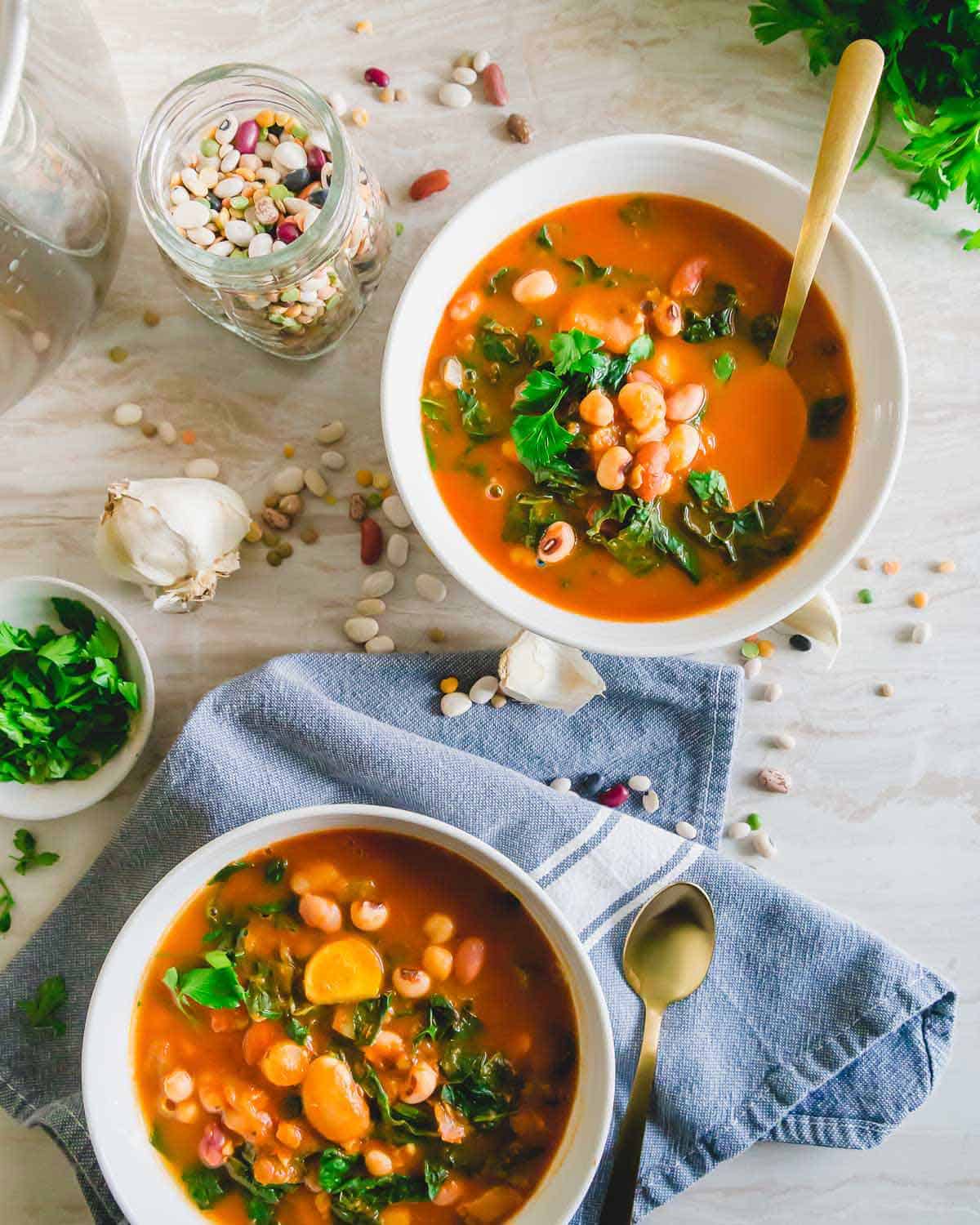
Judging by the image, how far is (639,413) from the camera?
1.94 m

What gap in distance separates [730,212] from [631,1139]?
1623mm

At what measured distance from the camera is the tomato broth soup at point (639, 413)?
1962mm

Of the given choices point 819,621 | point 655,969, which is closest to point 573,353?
point 819,621

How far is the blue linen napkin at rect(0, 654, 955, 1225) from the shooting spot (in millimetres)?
2145

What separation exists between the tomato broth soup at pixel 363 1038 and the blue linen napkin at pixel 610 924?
0.20m

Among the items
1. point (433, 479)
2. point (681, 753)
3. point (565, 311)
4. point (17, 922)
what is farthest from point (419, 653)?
point (17, 922)

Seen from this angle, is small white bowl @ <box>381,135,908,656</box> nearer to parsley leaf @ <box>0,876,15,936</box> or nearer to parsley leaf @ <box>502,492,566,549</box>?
parsley leaf @ <box>502,492,566,549</box>

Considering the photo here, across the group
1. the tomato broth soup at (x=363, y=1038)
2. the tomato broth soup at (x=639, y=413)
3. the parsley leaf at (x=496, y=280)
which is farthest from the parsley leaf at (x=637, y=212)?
the tomato broth soup at (x=363, y=1038)

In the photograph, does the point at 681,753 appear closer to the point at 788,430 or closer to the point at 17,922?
the point at 788,430

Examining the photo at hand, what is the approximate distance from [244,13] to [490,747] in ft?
4.93

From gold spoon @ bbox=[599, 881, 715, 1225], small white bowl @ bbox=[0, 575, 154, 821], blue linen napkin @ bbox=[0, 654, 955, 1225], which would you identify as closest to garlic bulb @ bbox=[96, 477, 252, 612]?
small white bowl @ bbox=[0, 575, 154, 821]

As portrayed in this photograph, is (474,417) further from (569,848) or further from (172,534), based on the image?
(569,848)

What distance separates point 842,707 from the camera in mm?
2324

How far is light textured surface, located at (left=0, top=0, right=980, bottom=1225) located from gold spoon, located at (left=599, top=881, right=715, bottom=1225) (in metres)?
0.27
